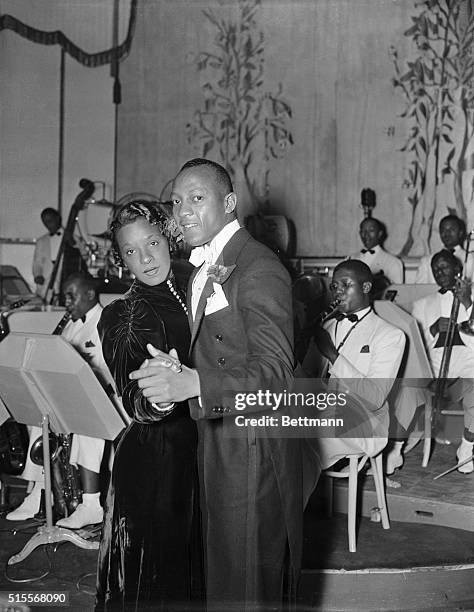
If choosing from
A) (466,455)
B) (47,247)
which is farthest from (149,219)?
(47,247)

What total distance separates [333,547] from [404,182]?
4.32 meters

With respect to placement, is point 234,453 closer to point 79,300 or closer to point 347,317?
point 347,317

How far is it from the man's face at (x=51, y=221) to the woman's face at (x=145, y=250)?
5555 mm

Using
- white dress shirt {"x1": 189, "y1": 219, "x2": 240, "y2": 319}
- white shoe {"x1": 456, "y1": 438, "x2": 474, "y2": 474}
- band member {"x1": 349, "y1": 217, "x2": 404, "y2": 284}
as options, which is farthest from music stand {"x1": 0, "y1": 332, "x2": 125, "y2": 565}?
band member {"x1": 349, "y1": 217, "x2": 404, "y2": 284}

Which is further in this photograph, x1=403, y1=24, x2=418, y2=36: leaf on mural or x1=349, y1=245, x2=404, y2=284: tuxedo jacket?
x1=403, y1=24, x2=418, y2=36: leaf on mural

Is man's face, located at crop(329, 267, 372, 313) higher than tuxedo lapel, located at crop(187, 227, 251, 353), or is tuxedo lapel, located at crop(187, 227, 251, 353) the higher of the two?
tuxedo lapel, located at crop(187, 227, 251, 353)

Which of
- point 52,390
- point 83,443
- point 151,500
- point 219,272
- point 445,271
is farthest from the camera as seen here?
point 445,271

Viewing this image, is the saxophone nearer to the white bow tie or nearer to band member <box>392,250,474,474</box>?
the white bow tie

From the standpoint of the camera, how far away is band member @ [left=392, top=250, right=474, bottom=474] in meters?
5.05

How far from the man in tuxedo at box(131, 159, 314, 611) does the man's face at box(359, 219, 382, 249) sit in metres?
4.98

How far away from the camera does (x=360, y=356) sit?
13.6ft

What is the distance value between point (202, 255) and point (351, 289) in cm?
217

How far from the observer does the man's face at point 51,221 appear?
7859 millimetres

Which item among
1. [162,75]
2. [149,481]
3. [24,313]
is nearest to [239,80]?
[162,75]
